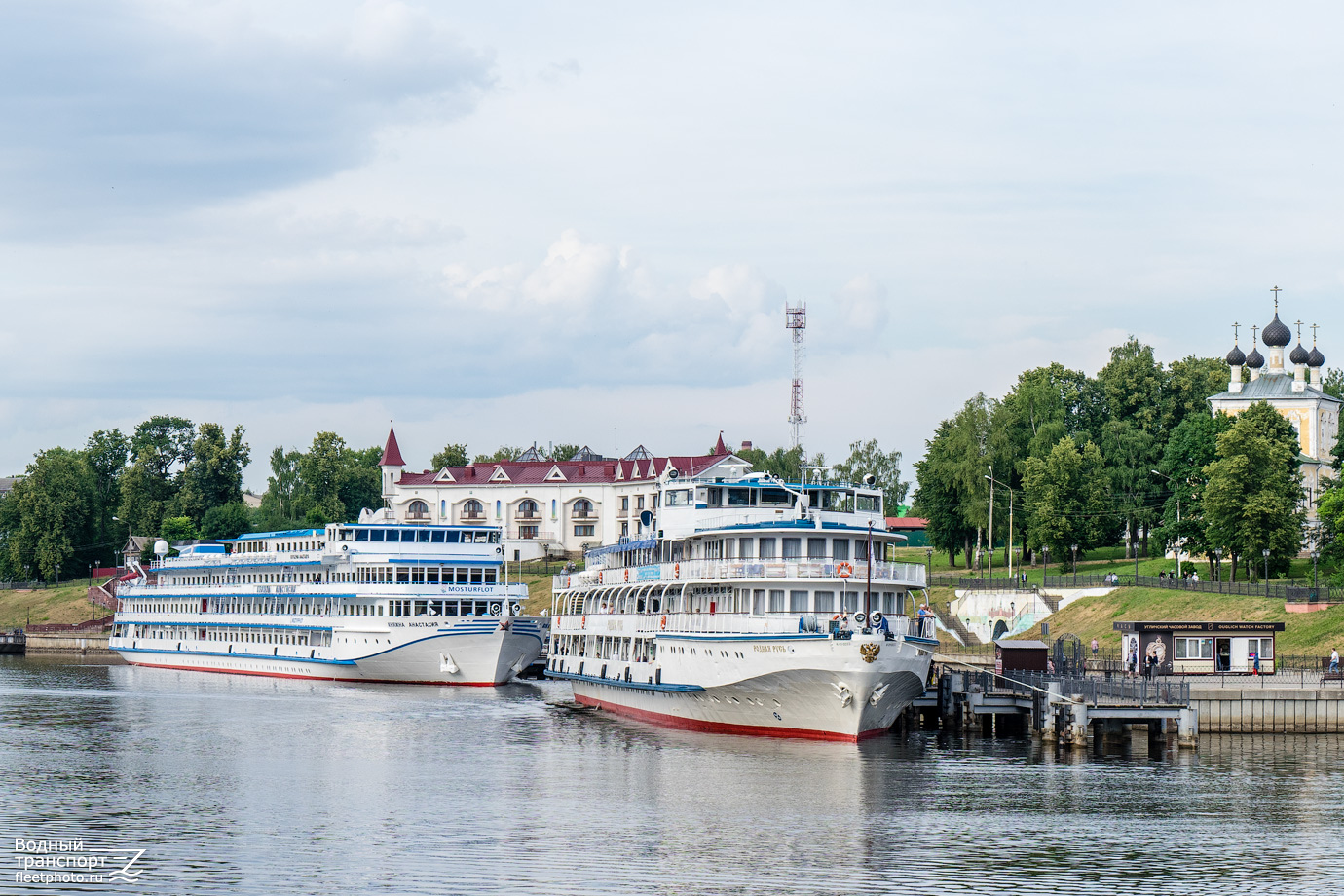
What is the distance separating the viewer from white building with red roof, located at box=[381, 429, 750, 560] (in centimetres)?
17538

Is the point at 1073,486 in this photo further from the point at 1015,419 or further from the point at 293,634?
the point at 293,634

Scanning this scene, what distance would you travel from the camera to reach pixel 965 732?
67.2 meters

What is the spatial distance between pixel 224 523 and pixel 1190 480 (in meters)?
116

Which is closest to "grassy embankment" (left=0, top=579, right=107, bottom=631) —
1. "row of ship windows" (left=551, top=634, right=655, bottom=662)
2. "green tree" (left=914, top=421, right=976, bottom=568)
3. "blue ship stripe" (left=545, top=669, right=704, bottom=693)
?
"green tree" (left=914, top=421, right=976, bottom=568)

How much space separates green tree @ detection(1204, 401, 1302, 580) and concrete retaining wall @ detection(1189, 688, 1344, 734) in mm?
39344

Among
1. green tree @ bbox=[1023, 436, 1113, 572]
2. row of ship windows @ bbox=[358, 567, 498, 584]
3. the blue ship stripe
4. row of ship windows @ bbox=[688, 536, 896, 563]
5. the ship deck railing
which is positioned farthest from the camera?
green tree @ bbox=[1023, 436, 1113, 572]

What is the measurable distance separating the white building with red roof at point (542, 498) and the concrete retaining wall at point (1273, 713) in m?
109

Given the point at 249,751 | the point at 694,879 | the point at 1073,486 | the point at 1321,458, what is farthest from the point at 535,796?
the point at 1321,458

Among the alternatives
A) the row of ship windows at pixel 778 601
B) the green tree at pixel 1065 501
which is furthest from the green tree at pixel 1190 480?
the row of ship windows at pixel 778 601

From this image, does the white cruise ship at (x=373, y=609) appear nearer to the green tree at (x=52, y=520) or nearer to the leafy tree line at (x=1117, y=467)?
the leafy tree line at (x=1117, y=467)

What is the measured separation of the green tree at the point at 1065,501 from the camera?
124m

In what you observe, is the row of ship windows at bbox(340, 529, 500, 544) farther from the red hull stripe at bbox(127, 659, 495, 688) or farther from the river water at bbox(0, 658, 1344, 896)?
the river water at bbox(0, 658, 1344, 896)

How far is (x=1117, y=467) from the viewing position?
5468 inches

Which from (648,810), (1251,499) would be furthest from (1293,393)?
(648,810)
